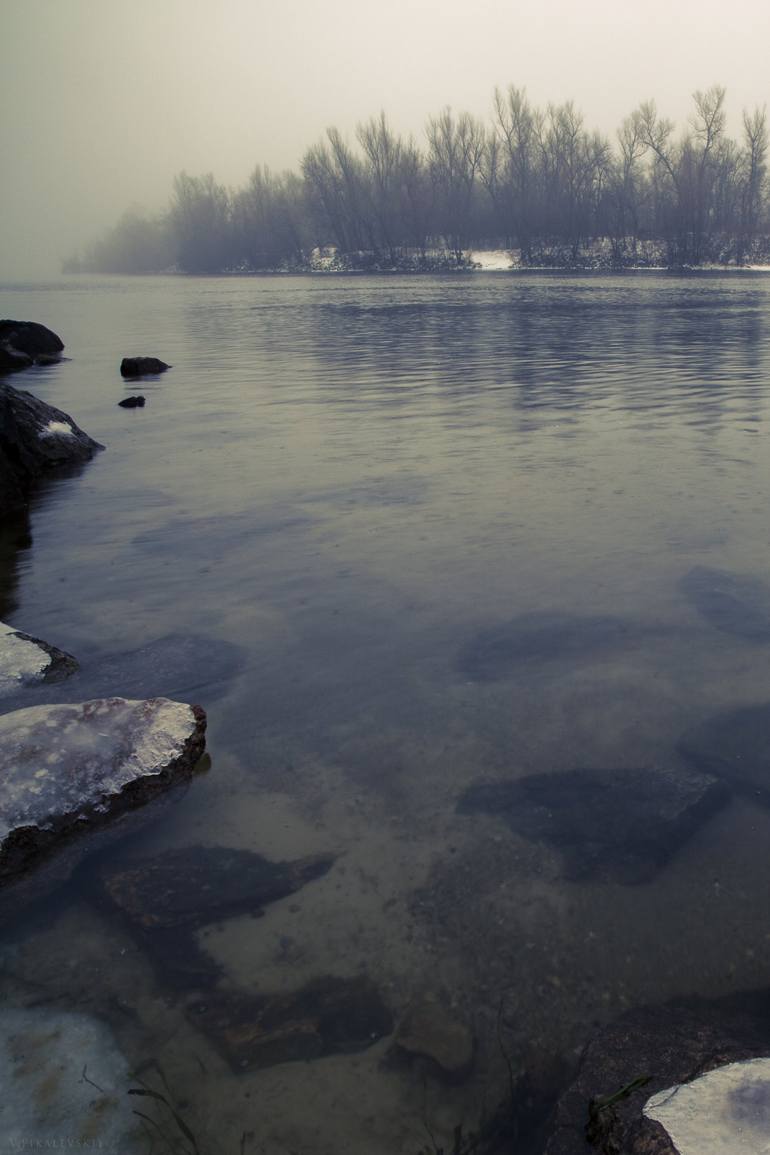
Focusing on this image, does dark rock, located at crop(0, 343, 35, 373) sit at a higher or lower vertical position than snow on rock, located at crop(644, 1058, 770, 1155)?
higher

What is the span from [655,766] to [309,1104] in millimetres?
1811

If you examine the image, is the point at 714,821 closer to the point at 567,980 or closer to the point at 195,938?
the point at 567,980

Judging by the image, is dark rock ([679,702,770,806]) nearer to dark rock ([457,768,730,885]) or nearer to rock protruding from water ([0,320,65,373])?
dark rock ([457,768,730,885])

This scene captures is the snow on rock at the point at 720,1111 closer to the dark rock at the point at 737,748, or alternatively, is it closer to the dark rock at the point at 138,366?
the dark rock at the point at 737,748

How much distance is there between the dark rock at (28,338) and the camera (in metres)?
20.0

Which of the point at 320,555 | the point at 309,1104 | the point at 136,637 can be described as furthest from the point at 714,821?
the point at 320,555

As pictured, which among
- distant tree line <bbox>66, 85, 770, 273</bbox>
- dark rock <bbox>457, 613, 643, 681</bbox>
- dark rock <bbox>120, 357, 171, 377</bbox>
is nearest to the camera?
dark rock <bbox>457, 613, 643, 681</bbox>

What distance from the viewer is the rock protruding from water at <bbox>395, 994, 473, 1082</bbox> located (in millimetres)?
2062

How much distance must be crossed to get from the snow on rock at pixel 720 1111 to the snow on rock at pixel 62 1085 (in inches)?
46.7

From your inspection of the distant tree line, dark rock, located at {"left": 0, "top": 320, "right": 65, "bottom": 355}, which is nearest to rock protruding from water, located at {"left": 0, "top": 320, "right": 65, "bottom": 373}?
dark rock, located at {"left": 0, "top": 320, "right": 65, "bottom": 355}

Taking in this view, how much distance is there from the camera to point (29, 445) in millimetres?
8578

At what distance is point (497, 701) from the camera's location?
12.2 feet

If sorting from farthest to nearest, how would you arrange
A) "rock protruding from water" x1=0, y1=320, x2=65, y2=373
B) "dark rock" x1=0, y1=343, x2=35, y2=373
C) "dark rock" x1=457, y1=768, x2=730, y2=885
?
"rock protruding from water" x1=0, y1=320, x2=65, y2=373
"dark rock" x1=0, y1=343, x2=35, y2=373
"dark rock" x1=457, y1=768, x2=730, y2=885

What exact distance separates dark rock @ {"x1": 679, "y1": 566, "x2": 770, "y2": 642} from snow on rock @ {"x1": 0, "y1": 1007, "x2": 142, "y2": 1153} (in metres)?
3.36
